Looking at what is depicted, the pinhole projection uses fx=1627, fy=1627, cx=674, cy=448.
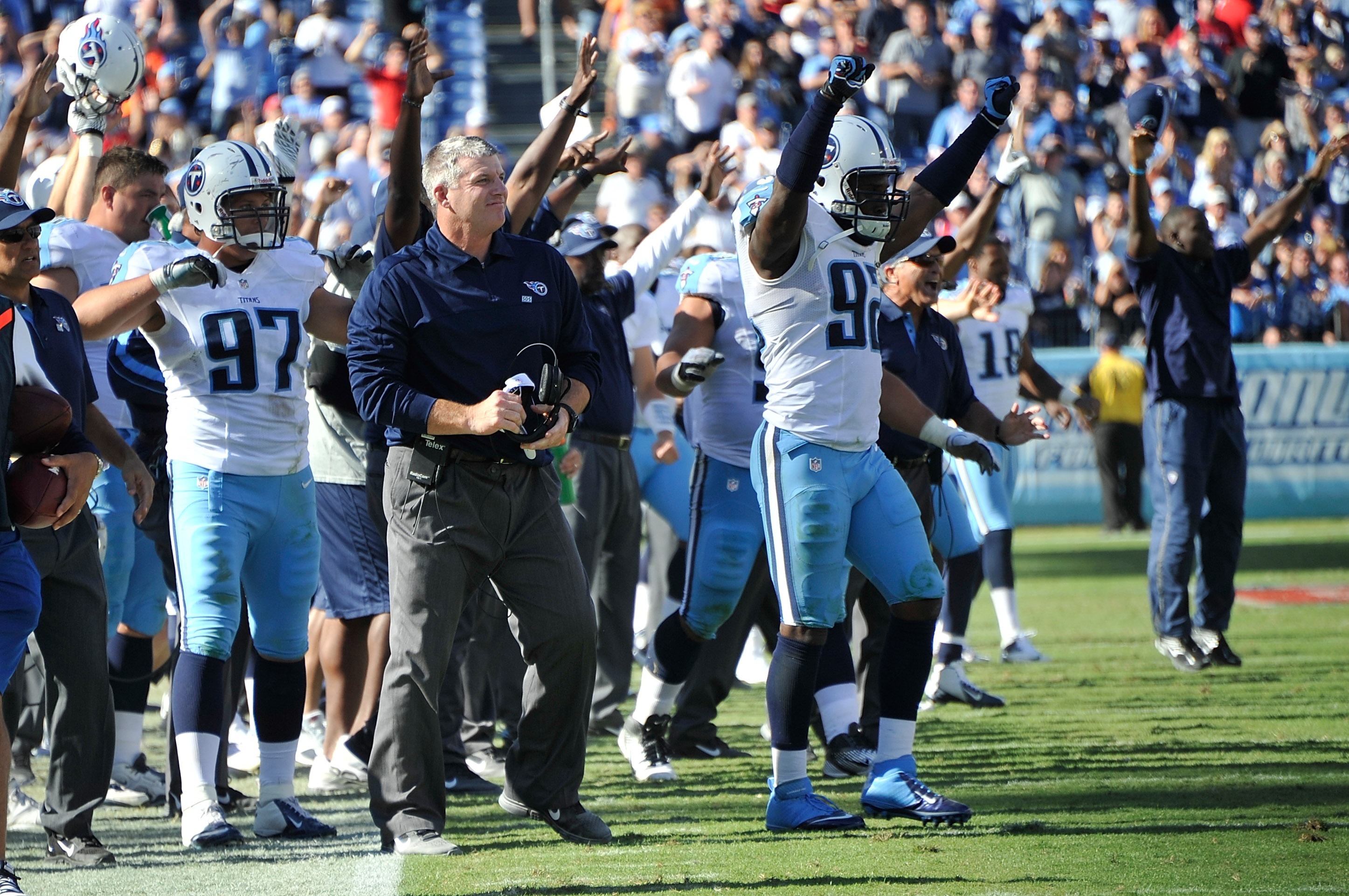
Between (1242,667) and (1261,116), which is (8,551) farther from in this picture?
(1261,116)

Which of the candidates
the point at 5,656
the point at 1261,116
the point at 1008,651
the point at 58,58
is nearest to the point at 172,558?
the point at 5,656

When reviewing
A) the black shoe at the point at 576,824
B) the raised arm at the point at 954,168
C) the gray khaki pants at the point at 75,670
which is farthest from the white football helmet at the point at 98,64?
the black shoe at the point at 576,824

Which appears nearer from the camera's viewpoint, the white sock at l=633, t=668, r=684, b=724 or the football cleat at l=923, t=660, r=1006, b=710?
the white sock at l=633, t=668, r=684, b=724

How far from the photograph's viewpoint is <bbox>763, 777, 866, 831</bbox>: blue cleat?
4996 millimetres

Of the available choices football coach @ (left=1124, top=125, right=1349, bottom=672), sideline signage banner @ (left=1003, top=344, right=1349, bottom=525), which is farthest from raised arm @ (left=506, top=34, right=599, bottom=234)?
sideline signage banner @ (left=1003, top=344, right=1349, bottom=525)

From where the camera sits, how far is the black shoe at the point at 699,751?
6629 millimetres

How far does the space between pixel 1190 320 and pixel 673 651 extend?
378 centimetres

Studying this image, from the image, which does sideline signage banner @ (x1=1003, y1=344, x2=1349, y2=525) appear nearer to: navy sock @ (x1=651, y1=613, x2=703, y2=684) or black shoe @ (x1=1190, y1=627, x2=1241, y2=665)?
black shoe @ (x1=1190, y1=627, x2=1241, y2=665)

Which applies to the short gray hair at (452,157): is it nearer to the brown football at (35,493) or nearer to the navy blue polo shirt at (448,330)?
the navy blue polo shirt at (448,330)

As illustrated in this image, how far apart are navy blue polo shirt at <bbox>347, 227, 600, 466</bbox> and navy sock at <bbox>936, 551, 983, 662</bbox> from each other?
11.8 feet

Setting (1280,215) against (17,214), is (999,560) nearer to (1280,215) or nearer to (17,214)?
(1280,215)

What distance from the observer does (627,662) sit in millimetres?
7395

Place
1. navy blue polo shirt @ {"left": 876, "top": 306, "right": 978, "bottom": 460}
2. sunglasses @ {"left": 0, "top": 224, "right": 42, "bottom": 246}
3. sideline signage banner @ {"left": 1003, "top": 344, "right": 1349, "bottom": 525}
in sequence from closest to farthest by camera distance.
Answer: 1. sunglasses @ {"left": 0, "top": 224, "right": 42, "bottom": 246}
2. navy blue polo shirt @ {"left": 876, "top": 306, "right": 978, "bottom": 460}
3. sideline signage banner @ {"left": 1003, "top": 344, "right": 1349, "bottom": 525}

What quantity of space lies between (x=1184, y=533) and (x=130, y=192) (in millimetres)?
5460
